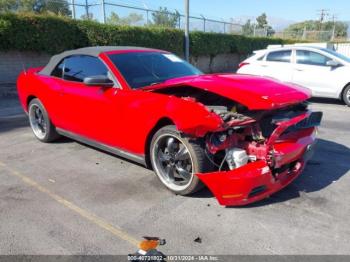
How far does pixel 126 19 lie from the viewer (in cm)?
1692

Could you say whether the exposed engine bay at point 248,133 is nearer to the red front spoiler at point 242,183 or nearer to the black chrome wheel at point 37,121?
the red front spoiler at point 242,183

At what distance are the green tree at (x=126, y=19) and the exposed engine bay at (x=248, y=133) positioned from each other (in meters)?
13.3

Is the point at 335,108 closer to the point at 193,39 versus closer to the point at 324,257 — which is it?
the point at 324,257

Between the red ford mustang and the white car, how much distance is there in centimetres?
553

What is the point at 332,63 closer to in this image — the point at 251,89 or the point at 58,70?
the point at 251,89

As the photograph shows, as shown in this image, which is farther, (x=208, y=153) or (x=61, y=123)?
(x=61, y=123)

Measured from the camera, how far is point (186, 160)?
369 centimetres

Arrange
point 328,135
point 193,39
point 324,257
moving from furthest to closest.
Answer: point 193,39 → point 328,135 → point 324,257

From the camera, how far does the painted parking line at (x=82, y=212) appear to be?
304 centimetres

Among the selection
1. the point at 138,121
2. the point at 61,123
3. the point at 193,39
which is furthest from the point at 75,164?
the point at 193,39

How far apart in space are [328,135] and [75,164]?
4.31 m

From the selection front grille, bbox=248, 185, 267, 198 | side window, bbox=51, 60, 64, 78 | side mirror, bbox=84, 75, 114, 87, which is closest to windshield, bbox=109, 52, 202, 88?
side mirror, bbox=84, 75, 114, 87

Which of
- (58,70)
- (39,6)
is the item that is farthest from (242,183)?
(39,6)

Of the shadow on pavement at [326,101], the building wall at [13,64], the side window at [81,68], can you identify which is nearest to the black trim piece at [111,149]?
the side window at [81,68]
